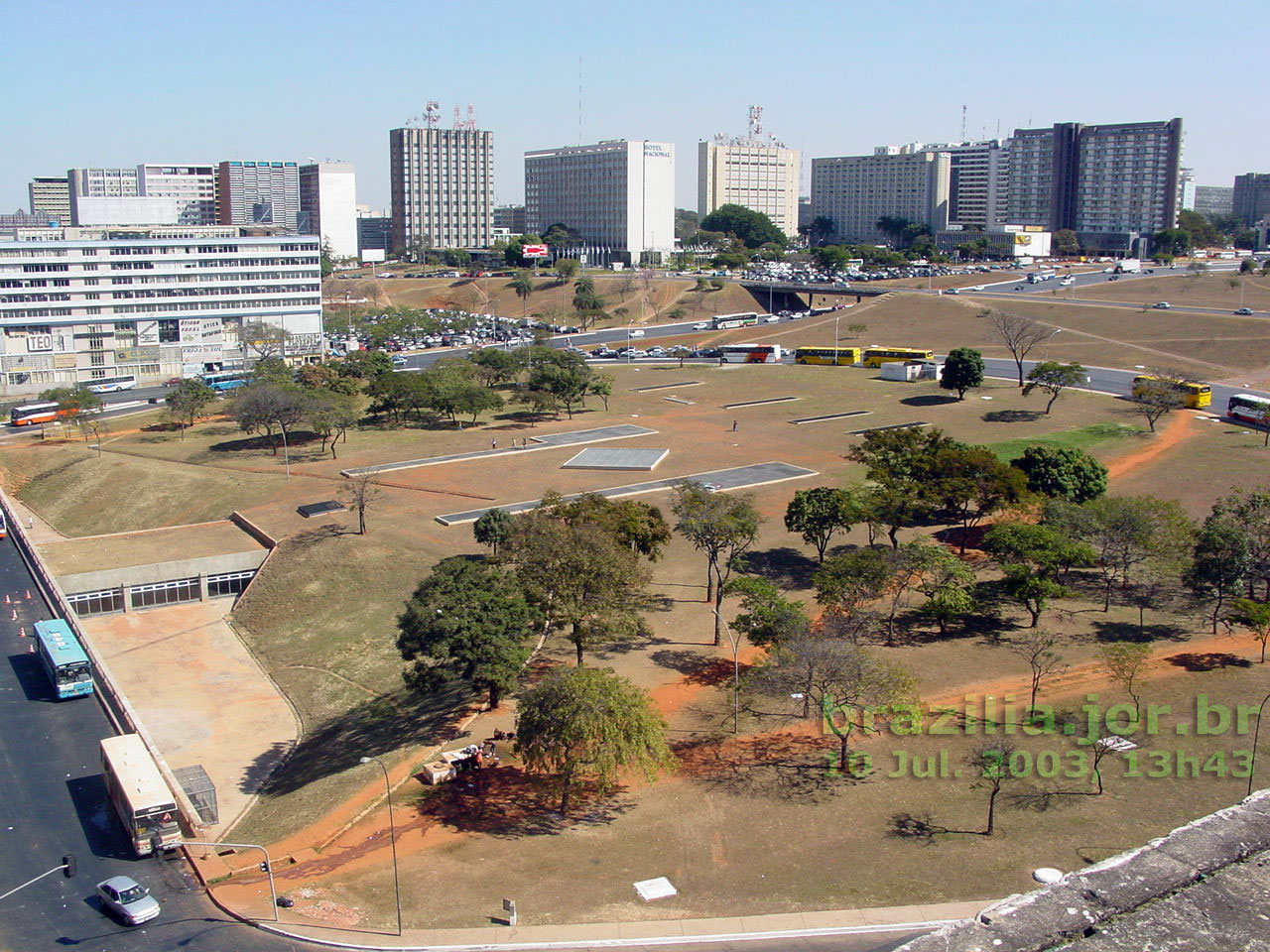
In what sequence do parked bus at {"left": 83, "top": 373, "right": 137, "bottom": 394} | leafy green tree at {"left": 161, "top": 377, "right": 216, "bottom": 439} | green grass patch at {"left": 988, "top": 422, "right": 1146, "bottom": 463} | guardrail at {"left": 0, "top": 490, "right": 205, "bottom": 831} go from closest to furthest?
guardrail at {"left": 0, "top": 490, "right": 205, "bottom": 831} < green grass patch at {"left": 988, "top": 422, "right": 1146, "bottom": 463} < leafy green tree at {"left": 161, "top": 377, "right": 216, "bottom": 439} < parked bus at {"left": 83, "top": 373, "right": 137, "bottom": 394}

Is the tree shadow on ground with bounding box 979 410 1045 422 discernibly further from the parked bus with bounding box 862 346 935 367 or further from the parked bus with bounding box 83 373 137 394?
the parked bus with bounding box 83 373 137 394

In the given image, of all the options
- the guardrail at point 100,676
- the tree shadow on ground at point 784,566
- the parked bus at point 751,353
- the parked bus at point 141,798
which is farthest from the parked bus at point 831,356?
the parked bus at point 141,798

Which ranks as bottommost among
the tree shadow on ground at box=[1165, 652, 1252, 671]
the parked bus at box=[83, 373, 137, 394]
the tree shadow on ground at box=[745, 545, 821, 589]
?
the tree shadow on ground at box=[1165, 652, 1252, 671]

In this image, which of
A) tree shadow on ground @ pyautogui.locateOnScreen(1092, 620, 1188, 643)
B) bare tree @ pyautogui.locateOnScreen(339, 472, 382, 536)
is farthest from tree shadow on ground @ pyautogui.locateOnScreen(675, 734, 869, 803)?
bare tree @ pyautogui.locateOnScreen(339, 472, 382, 536)

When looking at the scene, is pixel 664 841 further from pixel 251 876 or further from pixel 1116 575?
pixel 1116 575

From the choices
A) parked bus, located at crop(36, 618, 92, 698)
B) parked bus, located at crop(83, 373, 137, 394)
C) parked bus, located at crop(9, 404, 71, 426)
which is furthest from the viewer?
parked bus, located at crop(83, 373, 137, 394)

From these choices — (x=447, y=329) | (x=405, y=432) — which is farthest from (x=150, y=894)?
(x=447, y=329)

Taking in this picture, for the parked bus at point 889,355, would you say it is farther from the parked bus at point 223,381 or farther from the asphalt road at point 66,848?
the asphalt road at point 66,848
